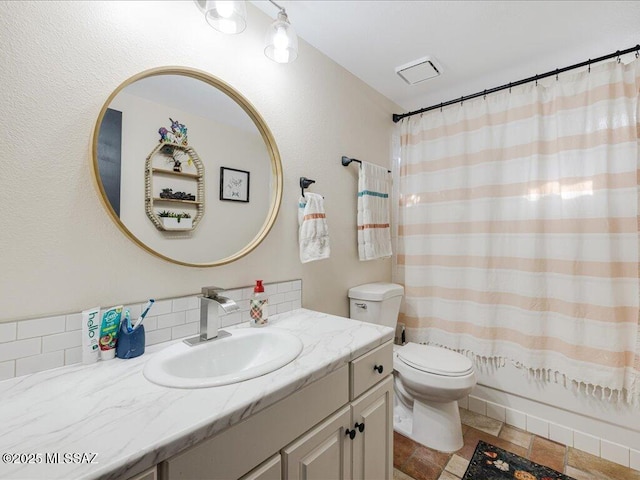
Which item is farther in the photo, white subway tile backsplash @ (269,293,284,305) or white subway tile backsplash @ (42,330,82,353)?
white subway tile backsplash @ (269,293,284,305)

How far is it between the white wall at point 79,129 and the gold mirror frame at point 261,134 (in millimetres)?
23

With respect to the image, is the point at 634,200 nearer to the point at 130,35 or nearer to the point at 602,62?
the point at 602,62

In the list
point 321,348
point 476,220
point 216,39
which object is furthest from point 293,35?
point 476,220

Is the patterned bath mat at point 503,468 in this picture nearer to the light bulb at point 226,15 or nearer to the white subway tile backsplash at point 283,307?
Answer: the white subway tile backsplash at point 283,307

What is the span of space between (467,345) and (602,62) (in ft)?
6.04

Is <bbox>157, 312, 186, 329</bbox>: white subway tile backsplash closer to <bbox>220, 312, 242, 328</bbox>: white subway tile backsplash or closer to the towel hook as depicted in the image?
<bbox>220, 312, 242, 328</bbox>: white subway tile backsplash

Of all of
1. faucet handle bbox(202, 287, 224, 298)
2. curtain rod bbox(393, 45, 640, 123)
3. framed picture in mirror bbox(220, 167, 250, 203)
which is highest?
curtain rod bbox(393, 45, 640, 123)

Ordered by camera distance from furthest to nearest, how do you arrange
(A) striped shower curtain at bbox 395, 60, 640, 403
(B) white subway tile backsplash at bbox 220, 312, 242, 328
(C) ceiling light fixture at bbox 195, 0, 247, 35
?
(A) striped shower curtain at bbox 395, 60, 640, 403 → (B) white subway tile backsplash at bbox 220, 312, 242, 328 → (C) ceiling light fixture at bbox 195, 0, 247, 35

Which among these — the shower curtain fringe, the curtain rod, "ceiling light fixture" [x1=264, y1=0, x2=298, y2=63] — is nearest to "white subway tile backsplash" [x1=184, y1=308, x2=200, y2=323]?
"ceiling light fixture" [x1=264, y1=0, x2=298, y2=63]

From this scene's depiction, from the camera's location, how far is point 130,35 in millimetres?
1006

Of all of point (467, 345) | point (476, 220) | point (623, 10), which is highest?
point (623, 10)

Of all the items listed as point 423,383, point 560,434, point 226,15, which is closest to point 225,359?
point 423,383

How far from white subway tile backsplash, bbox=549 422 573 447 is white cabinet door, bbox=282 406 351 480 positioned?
4.87ft

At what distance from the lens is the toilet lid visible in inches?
61.8
